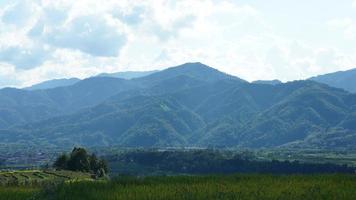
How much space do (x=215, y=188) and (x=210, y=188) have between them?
0.43m

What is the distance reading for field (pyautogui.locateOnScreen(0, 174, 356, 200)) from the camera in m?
40.5

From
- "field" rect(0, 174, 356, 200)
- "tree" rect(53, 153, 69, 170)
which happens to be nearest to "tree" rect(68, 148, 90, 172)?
"tree" rect(53, 153, 69, 170)

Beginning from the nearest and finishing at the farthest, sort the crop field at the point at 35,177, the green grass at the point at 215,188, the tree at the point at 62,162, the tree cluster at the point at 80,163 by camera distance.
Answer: the green grass at the point at 215,188, the crop field at the point at 35,177, the tree cluster at the point at 80,163, the tree at the point at 62,162

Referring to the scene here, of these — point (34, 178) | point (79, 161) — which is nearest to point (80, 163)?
point (79, 161)

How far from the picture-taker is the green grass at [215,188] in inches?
1592

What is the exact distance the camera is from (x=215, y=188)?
44.4 meters

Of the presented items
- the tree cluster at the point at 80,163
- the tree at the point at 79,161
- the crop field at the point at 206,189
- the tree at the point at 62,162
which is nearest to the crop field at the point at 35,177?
the crop field at the point at 206,189

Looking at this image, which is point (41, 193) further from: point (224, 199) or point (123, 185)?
point (224, 199)

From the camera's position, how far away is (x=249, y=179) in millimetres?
49906

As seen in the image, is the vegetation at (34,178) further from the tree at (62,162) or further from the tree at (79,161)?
the tree at (62,162)

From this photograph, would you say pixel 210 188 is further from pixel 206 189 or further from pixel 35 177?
pixel 35 177

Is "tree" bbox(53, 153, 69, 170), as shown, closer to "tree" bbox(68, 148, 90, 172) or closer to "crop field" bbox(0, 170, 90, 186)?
"tree" bbox(68, 148, 90, 172)

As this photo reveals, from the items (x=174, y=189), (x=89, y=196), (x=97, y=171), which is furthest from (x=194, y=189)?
(x=97, y=171)

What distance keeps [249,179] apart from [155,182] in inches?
347
